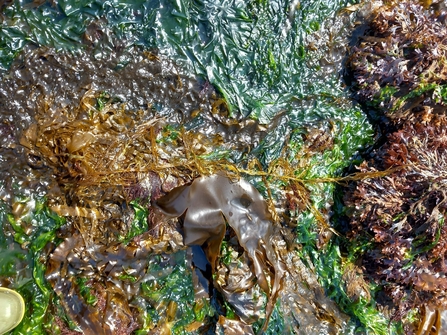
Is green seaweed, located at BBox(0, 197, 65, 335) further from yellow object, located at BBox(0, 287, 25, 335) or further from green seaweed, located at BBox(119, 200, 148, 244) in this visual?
green seaweed, located at BBox(119, 200, 148, 244)

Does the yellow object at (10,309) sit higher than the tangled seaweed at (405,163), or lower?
lower

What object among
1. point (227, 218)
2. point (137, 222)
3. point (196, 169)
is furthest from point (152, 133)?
point (227, 218)

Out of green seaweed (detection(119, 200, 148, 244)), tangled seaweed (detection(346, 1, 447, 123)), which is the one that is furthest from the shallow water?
tangled seaweed (detection(346, 1, 447, 123))

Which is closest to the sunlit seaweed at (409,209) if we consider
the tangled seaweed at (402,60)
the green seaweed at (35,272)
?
the tangled seaweed at (402,60)

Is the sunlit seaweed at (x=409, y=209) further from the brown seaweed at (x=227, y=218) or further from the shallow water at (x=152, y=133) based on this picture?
the brown seaweed at (x=227, y=218)

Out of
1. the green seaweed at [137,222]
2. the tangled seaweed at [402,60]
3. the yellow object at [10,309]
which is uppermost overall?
the tangled seaweed at [402,60]

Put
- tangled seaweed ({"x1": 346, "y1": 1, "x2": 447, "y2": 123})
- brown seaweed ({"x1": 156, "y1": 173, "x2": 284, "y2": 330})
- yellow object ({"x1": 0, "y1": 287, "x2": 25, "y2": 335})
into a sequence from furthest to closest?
1. tangled seaweed ({"x1": 346, "y1": 1, "x2": 447, "y2": 123})
2. brown seaweed ({"x1": 156, "y1": 173, "x2": 284, "y2": 330})
3. yellow object ({"x1": 0, "y1": 287, "x2": 25, "y2": 335})
